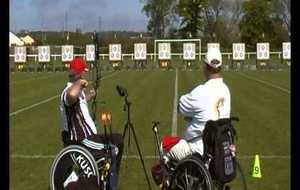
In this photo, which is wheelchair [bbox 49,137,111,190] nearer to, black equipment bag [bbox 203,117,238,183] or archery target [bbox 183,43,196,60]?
black equipment bag [bbox 203,117,238,183]

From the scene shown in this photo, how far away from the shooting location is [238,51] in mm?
→ 56469

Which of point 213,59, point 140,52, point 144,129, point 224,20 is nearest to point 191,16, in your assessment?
point 224,20

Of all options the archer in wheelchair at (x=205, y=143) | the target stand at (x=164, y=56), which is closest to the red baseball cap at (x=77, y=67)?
the archer in wheelchair at (x=205, y=143)

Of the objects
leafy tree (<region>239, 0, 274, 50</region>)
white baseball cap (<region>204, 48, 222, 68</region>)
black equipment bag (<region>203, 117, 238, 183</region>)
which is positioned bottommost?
black equipment bag (<region>203, 117, 238, 183</region>)

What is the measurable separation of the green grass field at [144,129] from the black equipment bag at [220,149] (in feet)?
7.05

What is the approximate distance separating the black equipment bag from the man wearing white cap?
14cm

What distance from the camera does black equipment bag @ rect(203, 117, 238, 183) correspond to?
6.68 m

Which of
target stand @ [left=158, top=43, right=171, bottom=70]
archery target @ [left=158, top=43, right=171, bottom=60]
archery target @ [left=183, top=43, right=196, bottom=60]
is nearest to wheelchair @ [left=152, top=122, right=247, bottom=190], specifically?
target stand @ [left=158, top=43, right=171, bottom=70]

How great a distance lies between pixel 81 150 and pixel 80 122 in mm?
453

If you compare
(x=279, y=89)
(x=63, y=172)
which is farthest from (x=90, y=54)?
(x=63, y=172)

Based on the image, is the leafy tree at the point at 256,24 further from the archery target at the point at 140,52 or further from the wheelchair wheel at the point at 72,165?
the wheelchair wheel at the point at 72,165

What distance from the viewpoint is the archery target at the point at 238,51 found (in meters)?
56.2

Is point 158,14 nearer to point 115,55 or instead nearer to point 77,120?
point 115,55
